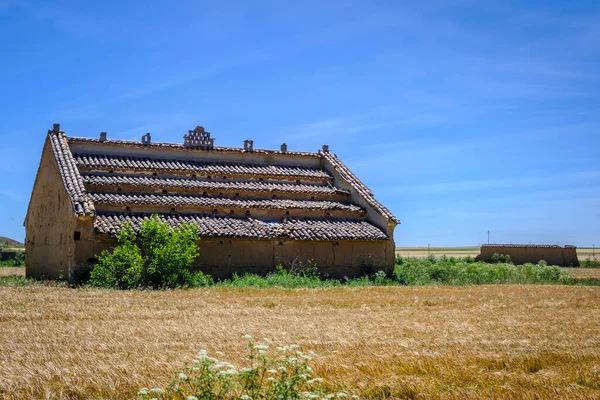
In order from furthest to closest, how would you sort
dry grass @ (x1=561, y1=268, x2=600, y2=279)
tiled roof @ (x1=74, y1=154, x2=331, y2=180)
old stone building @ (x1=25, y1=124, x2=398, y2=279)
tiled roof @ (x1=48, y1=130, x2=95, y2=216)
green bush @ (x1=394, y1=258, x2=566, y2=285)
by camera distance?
dry grass @ (x1=561, y1=268, x2=600, y2=279) → green bush @ (x1=394, y1=258, x2=566, y2=285) → tiled roof @ (x1=74, y1=154, x2=331, y2=180) → old stone building @ (x1=25, y1=124, x2=398, y2=279) → tiled roof @ (x1=48, y1=130, x2=95, y2=216)

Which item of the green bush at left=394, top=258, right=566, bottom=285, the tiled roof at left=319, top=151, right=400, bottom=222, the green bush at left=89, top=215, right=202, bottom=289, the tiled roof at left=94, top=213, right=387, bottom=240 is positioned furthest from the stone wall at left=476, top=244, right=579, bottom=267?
the green bush at left=89, top=215, right=202, bottom=289

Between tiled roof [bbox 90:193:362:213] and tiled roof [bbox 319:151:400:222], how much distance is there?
2.48ft

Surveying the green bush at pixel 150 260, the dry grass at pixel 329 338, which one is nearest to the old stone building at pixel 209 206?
the green bush at pixel 150 260

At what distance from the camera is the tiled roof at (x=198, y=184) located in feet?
95.9

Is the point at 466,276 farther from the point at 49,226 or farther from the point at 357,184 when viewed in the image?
the point at 49,226

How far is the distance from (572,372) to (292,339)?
4945 millimetres

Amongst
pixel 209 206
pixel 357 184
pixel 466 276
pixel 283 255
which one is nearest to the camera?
pixel 283 255

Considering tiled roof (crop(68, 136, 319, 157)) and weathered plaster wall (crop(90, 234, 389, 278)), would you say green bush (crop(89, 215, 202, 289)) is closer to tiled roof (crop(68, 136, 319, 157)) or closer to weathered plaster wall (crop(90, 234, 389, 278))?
weathered plaster wall (crop(90, 234, 389, 278))

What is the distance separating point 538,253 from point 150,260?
38.6 m

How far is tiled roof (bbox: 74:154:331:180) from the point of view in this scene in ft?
99.7

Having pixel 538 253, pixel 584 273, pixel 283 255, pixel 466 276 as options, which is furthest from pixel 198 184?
pixel 538 253

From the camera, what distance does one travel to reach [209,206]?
29734 millimetres

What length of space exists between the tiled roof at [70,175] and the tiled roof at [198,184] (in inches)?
33.3

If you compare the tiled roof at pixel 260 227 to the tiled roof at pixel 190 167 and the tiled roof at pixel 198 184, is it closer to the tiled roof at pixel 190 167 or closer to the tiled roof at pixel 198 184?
the tiled roof at pixel 198 184
